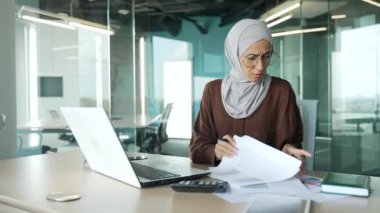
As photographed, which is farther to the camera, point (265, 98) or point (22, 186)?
point (265, 98)

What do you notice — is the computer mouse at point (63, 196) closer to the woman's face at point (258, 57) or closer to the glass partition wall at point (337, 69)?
the woman's face at point (258, 57)

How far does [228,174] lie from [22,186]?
1.87 ft

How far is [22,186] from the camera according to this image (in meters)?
1.25

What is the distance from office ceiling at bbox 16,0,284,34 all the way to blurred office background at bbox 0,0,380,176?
17mm

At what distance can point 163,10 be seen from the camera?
6.04 metres

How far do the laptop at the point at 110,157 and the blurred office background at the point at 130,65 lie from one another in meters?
2.38

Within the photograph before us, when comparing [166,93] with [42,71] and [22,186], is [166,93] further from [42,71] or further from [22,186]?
[22,186]

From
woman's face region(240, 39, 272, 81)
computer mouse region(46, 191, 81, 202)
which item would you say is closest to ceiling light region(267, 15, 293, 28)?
woman's face region(240, 39, 272, 81)

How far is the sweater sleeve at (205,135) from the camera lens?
154 centimetres

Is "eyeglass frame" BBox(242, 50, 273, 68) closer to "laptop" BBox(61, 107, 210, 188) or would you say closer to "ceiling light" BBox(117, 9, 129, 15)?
"laptop" BBox(61, 107, 210, 188)

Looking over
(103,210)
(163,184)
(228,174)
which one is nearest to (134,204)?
(103,210)

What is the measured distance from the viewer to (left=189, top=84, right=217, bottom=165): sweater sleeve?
1538 mm

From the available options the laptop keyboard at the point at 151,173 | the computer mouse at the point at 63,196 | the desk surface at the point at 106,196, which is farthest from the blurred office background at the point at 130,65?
the computer mouse at the point at 63,196

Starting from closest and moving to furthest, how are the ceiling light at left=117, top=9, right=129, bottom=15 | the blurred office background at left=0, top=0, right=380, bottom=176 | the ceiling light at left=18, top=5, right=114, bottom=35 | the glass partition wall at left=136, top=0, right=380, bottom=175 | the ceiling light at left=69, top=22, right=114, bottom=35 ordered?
the blurred office background at left=0, top=0, right=380, bottom=176 → the ceiling light at left=18, top=5, right=114, bottom=35 → the glass partition wall at left=136, top=0, right=380, bottom=175 → the ceiling light at left=69, top=22, right=114, bottom=35 → the ceiling light at left=117, top=9, right=129, bottom=15
